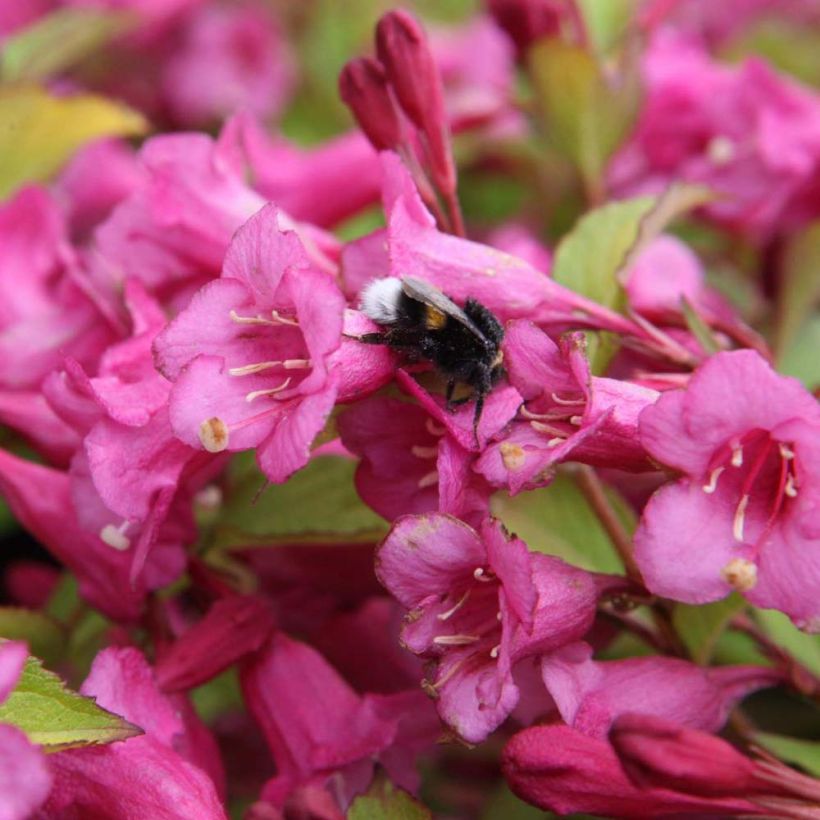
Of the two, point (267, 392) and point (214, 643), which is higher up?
point (267, 392)

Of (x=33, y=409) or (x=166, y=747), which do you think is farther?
(x=33, y=409)

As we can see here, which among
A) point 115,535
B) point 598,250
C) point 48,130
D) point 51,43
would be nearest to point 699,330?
point 598,250

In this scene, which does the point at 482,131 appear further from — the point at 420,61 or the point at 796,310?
the point at 420,61

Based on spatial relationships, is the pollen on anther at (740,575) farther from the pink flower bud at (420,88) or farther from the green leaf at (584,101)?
the green leaf at (584,101)

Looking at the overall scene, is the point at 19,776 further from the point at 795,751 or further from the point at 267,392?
the point at 795,751

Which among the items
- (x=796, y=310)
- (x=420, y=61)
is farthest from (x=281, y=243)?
(x=796, y=310)

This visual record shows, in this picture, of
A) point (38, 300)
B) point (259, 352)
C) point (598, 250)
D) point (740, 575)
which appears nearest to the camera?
point (740, 575)
